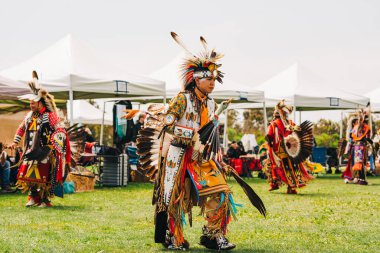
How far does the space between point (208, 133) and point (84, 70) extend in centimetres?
796

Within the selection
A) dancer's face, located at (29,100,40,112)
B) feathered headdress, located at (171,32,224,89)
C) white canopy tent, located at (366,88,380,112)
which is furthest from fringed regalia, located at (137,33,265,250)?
white canopy tent, located at (366,88,380,112)

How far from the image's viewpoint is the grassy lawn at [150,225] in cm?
498

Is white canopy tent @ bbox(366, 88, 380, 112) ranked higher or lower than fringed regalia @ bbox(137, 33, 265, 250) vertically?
higher

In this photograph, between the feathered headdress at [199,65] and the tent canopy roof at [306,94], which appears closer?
the feathered headdress at [199,65]

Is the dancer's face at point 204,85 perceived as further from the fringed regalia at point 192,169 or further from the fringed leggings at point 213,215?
the fringed leggings at point 213,215

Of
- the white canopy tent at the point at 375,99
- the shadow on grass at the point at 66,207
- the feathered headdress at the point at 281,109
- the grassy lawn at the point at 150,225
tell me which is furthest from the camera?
the white canopy tent at the point at 375,99

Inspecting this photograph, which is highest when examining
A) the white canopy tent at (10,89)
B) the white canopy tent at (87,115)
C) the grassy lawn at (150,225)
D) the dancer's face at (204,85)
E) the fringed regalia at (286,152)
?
the white canopy tent at (87,115)

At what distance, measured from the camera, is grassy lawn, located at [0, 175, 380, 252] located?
4.98 m

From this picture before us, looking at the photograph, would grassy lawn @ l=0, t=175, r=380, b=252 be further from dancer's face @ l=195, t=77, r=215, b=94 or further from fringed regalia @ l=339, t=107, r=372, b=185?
fringed regalia @ l=339, t=107, r=372, b=185

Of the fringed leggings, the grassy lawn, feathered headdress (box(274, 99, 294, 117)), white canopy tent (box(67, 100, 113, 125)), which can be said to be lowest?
the grassy lawn

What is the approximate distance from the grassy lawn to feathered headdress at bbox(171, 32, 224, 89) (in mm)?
1323

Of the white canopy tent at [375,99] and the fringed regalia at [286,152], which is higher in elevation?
the white canopy tent at [375,99]

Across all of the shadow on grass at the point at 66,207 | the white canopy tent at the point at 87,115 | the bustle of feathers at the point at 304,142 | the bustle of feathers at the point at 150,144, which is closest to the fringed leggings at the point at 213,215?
the bustle of feathers at the point at 150,144

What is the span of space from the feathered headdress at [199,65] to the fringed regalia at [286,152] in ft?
17.3
